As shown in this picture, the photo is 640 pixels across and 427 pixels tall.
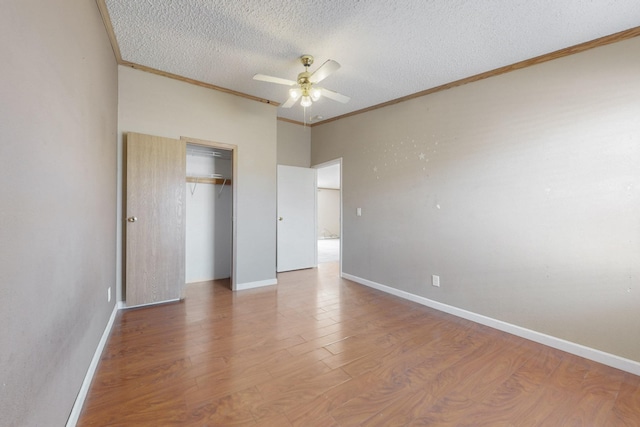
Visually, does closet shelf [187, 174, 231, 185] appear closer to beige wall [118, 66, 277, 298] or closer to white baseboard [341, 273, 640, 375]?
beige wall [118, 66, 277, 298]

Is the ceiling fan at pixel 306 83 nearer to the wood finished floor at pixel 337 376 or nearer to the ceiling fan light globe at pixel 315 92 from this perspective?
the ceiling fan light globe at pixel 315 92

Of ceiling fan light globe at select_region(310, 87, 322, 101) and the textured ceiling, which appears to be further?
ceiling fan light globe at select_region(310, 87, 322, 101)

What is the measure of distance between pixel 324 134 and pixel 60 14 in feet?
12.1

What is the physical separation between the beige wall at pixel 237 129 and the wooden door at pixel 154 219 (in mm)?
136

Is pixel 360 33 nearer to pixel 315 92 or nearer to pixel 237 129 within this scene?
pixel 315 92

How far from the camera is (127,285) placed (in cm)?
283

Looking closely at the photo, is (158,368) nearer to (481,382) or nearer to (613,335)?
(481,382)

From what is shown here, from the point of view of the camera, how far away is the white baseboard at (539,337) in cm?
198

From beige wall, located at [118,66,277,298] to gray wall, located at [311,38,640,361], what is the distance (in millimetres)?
1705

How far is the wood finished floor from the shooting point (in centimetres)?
150

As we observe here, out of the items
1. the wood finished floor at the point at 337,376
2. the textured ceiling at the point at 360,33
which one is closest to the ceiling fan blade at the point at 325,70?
the textured ceiling at the point at 360,33

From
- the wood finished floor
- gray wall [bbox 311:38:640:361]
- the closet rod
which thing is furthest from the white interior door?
the wood finished floor

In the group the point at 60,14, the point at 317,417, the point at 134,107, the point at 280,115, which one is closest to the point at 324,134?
the point at 280,115

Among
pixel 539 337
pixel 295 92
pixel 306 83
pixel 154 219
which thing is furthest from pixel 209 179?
pixel 539 337
